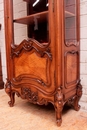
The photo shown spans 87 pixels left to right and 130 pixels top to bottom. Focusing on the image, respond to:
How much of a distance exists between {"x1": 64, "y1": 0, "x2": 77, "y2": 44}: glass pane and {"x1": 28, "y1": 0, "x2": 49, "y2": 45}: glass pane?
191mm

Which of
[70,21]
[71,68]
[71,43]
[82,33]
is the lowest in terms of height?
[71,68]

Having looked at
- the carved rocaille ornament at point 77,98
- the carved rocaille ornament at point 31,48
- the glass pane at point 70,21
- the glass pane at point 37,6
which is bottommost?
the carved rocaille ornament at point 77,98

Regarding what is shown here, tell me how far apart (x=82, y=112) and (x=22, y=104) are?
2.48ft

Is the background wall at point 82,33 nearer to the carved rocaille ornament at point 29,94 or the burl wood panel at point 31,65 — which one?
the burl wood panel at point 31,65

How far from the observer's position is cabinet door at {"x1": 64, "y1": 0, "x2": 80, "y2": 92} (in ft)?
4.59

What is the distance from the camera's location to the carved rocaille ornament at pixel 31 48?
1.40 metres

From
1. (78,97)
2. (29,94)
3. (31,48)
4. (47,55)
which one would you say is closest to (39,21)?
(31,48)

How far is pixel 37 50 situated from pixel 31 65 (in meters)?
0.19

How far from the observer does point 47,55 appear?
4.57 ft

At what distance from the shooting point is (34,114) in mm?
1629

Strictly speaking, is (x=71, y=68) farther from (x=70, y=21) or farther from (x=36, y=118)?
(x=36, y=118)

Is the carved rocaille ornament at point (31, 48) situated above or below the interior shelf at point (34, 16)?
below

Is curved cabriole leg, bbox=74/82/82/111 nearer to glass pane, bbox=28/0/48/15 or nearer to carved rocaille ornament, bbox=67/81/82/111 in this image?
carved rocaille ornament, bbox=67/81/82/111

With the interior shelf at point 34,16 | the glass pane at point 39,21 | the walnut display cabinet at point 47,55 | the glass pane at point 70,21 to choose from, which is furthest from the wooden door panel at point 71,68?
the interior shelf at point 34,16
